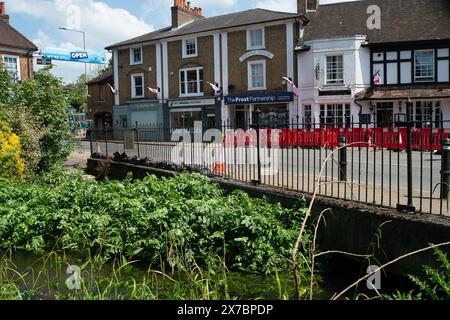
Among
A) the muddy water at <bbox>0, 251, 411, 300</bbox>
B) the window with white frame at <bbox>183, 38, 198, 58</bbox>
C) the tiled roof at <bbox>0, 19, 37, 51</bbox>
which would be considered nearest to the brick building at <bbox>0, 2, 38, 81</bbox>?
the tiled roof at <bbox>0, 19, 37, 51</bbox>

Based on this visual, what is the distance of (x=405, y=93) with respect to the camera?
2689 centimetres

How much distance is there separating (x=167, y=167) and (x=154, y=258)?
687 cm

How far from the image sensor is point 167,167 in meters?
12.8

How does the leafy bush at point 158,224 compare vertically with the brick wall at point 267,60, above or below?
below

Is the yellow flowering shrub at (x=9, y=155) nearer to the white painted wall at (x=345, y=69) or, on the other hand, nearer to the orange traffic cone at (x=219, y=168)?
the orange traffic cone at (x=219, y=168)

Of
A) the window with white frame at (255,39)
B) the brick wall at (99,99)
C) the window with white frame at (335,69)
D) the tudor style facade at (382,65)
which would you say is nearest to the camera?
the tudor style facade at (382,65)

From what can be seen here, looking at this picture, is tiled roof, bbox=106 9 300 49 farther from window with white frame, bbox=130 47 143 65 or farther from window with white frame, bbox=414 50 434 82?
window with white frame, bbox=414 50 434 82

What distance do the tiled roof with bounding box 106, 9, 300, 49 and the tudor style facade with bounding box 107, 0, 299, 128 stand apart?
0.06 m

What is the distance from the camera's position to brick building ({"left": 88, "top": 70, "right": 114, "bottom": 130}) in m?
42.3

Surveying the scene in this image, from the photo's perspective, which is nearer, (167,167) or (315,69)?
(167,167)

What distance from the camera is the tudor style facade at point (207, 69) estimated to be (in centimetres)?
3014

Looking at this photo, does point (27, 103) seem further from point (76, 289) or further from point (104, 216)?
point (76, 289)

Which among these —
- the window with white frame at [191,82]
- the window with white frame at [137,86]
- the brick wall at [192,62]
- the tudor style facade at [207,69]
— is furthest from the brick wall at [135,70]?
the window with white frame at [191,82]
